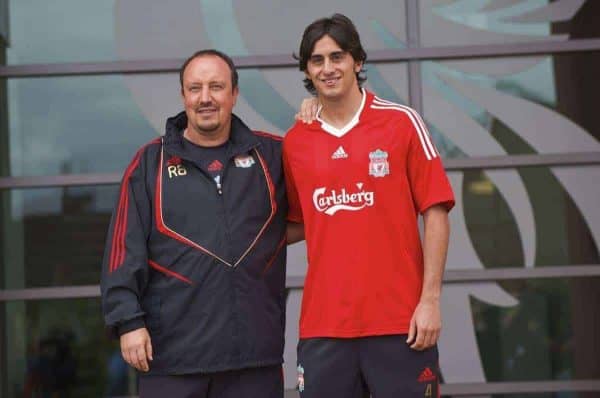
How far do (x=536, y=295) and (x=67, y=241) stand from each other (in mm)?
Answer: 2648

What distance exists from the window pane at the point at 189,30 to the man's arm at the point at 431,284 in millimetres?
2453

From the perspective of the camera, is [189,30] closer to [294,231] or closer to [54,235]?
[54,235]

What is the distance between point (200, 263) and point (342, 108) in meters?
0.77

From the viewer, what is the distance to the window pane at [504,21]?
6.09m

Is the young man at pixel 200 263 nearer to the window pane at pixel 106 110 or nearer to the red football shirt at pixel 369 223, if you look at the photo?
the red football shirt at pixel 369 223

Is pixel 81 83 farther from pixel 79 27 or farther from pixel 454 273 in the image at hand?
pixel 454 273

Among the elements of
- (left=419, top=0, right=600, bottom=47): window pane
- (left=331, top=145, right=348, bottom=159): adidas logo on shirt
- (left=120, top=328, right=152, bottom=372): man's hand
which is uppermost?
(left=419, top=0, right=600, bottom=47): window pane

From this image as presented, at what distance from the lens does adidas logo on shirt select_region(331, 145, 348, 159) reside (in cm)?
387

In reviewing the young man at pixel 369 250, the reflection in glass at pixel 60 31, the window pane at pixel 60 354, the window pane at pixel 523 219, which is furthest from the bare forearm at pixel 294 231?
the reflection in glass at pixel 60 31

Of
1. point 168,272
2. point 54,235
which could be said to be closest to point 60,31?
point 54,235

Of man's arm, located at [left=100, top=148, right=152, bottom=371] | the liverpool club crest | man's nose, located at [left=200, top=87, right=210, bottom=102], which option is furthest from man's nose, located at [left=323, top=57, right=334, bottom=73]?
man's arm, located at [left=100, top=148, right=152, bottom=371]

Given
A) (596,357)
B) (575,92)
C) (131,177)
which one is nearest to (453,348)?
(596,357)

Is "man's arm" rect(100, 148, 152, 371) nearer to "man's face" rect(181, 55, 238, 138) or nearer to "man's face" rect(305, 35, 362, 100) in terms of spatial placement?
"man's face" rect(181, 55, 238, 138)

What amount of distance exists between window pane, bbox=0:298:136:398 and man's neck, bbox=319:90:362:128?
2.57m
